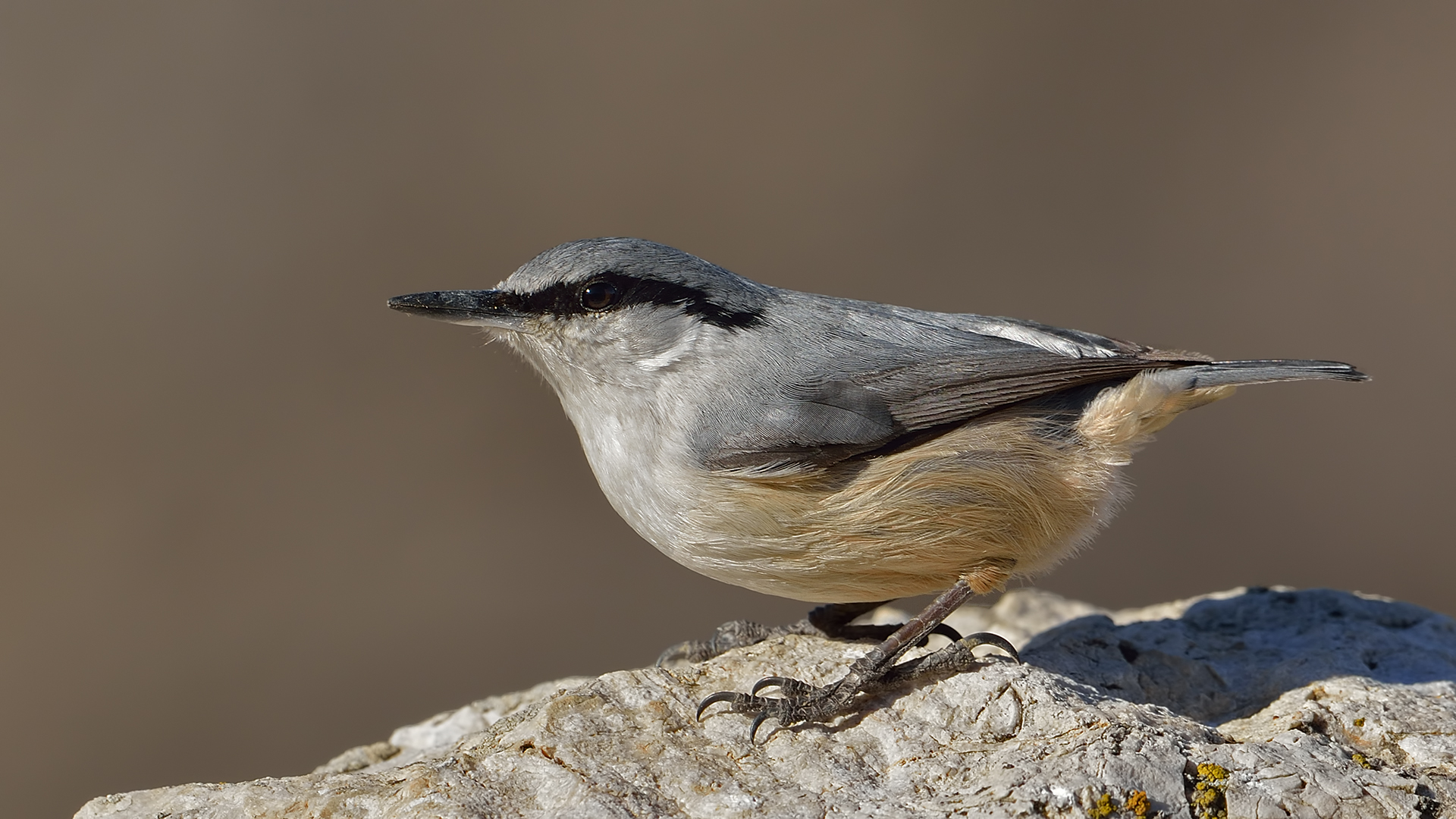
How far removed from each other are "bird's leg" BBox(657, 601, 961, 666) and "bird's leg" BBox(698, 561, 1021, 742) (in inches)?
24.3

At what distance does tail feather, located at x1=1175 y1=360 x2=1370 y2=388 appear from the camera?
12.1 ft

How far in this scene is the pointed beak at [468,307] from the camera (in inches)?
150

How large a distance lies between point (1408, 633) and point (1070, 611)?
1.46m

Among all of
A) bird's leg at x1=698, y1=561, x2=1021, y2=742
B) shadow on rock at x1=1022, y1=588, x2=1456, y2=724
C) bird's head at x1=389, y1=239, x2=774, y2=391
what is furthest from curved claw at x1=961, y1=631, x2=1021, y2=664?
bird's head at x1=389, y1=239, x2=774, y2=391

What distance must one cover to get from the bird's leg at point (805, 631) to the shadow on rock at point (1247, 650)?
0.57m

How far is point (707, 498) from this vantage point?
359cm

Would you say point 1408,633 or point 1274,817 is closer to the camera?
point 1274,817

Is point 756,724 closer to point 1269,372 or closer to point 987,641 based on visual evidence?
point 987,641

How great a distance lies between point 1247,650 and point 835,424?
1998 mm

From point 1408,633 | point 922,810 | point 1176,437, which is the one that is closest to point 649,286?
point 922,810

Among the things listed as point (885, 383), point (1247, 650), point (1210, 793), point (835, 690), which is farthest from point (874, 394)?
point (1247, 650)

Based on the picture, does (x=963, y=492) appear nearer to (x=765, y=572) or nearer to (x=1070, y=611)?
(x=765, y=572)

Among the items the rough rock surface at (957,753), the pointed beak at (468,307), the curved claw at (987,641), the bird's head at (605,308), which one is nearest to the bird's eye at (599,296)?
the bird's head at (605,308)

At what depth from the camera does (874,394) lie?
371cm
